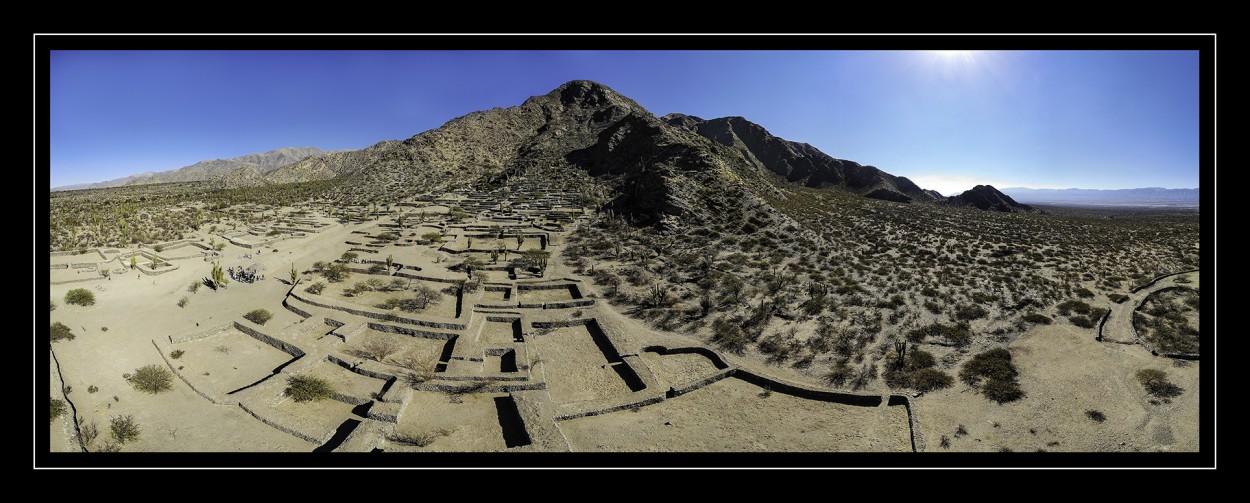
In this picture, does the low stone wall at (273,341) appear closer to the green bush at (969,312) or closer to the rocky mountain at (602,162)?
the green bush at (969,312)

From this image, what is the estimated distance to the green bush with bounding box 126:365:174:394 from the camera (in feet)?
25.8

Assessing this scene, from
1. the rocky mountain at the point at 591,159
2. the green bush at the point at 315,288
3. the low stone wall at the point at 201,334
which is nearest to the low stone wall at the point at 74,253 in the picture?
the green bush at the point at 315,288

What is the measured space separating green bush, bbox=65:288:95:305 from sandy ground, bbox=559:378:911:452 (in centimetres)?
1519

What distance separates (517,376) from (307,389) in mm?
4502

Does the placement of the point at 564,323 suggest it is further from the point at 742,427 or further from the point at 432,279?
the point at 432,279

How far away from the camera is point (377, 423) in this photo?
749 centimetres

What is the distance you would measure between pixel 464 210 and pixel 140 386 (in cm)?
2909

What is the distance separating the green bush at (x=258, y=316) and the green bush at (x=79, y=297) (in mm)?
4227

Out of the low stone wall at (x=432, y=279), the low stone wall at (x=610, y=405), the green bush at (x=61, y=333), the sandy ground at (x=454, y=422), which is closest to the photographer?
the sandy ground at (x=454, y=422)

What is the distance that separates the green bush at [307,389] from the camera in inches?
331

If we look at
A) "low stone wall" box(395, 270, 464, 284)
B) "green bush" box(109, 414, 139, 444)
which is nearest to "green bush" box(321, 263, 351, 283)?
"low stone wall" box(395, 270, 464, 284)

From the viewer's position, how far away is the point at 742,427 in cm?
827
